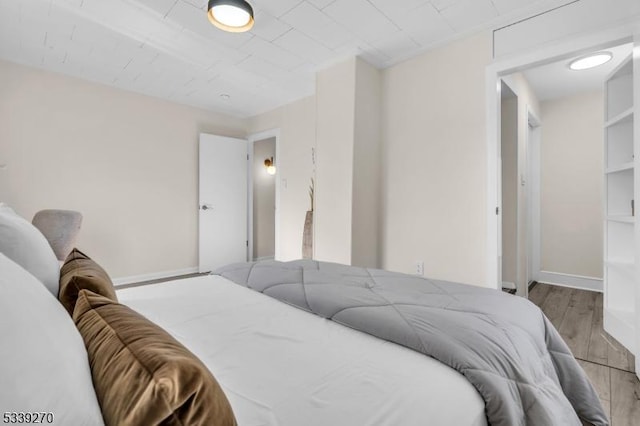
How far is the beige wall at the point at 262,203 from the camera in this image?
523cm

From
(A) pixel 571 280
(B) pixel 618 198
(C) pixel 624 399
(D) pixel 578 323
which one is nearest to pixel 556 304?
(D) pixel 578 323

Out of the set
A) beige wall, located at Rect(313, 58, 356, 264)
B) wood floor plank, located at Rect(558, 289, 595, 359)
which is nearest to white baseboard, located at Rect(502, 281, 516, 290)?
wood floor plank, located at Rect(558, 289, 595, 359)

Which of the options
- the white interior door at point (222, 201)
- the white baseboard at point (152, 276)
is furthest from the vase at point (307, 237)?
the white baseboard at point (152, 276)

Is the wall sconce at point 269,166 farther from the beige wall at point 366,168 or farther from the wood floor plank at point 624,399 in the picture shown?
the wood floor plank at point 624,399

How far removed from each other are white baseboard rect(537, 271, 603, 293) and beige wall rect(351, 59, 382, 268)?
8.11ft

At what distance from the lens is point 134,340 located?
55cm

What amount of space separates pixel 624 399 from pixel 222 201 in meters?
4.50

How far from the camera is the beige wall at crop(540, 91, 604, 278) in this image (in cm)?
367

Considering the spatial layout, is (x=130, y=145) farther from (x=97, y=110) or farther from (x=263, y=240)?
(x=263, y=240)

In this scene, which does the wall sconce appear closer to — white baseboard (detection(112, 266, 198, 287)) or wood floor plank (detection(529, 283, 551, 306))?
white baseboard (detection(112, 266, 198, 287))

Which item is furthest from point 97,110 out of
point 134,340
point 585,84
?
point 585,84

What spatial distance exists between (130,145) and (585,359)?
4.84m

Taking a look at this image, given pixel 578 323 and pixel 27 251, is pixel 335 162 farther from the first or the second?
pixel 578 323

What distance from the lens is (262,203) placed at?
534 centimetres
